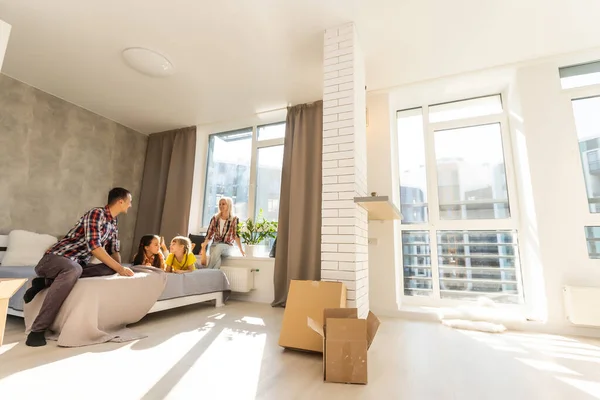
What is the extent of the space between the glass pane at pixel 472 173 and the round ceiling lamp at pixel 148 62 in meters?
3.37

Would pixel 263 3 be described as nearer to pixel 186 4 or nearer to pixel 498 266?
pixel 186 4

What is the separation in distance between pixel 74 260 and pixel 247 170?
9.23 ft

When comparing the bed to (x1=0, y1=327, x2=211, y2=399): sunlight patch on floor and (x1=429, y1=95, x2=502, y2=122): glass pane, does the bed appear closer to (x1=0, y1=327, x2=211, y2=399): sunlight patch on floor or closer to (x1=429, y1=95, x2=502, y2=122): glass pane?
(x1=0, y1=327, x2=211, y2=399): sunlight patch on floor

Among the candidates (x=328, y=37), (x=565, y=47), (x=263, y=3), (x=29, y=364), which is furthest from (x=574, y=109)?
(x=29, y=364)

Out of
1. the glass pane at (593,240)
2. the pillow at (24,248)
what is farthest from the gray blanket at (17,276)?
the glass pane at (593,240)

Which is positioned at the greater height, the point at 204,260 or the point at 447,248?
the point at 447,248

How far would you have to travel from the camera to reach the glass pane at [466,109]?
3545 mm

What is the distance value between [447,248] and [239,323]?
2501mm

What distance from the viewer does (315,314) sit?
1915 mm

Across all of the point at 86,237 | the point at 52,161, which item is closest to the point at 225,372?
the point at 86,237

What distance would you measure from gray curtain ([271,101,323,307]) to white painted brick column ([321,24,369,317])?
103 centimetres

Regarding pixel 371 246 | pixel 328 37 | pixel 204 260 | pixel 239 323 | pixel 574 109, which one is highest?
pixel 328 37

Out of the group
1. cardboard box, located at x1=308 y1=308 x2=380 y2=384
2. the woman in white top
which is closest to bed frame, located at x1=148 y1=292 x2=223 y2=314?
the woman in white top

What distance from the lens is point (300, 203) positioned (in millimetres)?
3625
